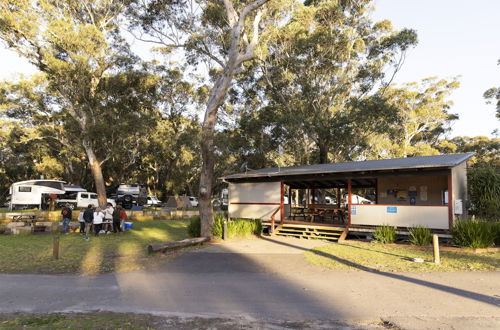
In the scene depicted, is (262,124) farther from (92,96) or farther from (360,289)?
(360,289)

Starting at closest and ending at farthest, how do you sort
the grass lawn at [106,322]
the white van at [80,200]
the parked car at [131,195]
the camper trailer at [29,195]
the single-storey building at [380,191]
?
the grass lawn at [106,322], the single-storey building at [380,191], the camper trailer at [29,195], the white van at [80,200], the parked car at [131,195]

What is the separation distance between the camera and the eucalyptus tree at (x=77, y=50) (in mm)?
20516

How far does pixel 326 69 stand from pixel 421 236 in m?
16.4

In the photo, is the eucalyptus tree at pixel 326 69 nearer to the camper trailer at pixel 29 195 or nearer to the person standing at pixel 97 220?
the person standing at pixel 97 220

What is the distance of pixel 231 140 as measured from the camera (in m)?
27.8

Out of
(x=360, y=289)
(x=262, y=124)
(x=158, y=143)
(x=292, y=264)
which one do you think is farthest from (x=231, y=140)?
(x=360, y=289)

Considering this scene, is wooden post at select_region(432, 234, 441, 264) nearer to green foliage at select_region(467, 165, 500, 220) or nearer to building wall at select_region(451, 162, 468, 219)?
building wall at select_region(451, 162, 468, 219)

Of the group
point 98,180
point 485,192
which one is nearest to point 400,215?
point 485,192

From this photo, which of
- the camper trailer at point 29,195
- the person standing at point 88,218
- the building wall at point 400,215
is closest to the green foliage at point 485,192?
the building wall at point 400,215

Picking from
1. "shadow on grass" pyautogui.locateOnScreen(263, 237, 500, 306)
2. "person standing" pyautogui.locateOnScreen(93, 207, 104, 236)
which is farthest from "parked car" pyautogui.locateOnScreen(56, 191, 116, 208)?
"shadow on grass" pyautogui.locateOnScreen(263, 237, 500, 306)

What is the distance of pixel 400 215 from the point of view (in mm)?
12828

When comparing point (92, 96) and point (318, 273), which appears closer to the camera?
point (318, 273)

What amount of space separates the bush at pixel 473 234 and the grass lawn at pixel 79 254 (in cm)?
904

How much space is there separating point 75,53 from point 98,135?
198 inches
